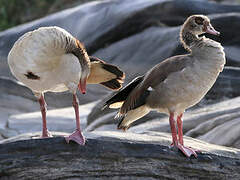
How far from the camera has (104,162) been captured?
5.27 m

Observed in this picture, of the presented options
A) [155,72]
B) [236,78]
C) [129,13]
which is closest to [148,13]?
[129,13]

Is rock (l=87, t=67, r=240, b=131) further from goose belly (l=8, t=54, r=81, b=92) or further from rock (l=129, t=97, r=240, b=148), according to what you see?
goose belly (l=8, t=54, r=81, b=92)

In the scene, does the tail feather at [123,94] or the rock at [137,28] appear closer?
the tail feather at [123,94]

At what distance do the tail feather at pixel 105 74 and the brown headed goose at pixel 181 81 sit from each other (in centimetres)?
41

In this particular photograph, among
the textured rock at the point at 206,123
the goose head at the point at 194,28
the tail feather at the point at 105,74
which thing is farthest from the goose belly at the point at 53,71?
the textured rock at the point at 206,123

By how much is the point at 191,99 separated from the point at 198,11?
1033 centimetres

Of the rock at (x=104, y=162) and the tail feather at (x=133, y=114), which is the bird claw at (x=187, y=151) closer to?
the rock at (x=104, y=162)

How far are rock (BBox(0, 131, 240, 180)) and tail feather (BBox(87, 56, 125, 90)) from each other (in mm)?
1466

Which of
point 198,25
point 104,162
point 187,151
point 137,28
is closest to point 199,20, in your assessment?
point 198,25

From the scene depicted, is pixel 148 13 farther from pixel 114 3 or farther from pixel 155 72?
pixel 155 72

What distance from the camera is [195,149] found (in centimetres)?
584

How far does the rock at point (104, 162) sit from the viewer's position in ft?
16.8

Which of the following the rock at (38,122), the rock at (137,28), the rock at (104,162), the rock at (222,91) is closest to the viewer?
the rock at (104,162)

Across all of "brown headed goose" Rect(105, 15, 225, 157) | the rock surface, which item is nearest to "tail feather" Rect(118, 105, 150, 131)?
"brown headed goose" Rect(105, 15, 225, 157)
